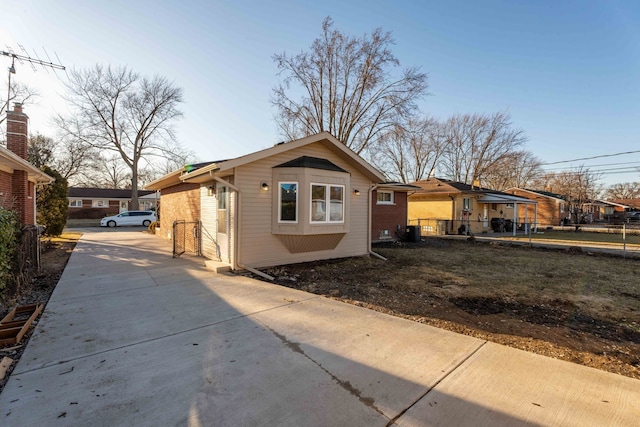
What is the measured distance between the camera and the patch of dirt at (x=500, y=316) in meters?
3.51

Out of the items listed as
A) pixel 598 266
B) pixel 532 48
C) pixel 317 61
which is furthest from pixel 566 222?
pixel 317 61

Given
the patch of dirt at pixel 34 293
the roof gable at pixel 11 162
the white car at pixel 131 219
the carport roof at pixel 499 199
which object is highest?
the roof gable at pixel 11 162

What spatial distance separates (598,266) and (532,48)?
10.9 m

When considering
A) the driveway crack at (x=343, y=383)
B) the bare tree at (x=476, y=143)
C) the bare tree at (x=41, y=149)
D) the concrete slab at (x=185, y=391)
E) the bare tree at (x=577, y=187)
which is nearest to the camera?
the concrete slab at (x=185, y=391)

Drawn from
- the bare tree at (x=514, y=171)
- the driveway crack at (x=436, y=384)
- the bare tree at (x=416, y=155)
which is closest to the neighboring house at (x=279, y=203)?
the driveway crack at (x=436, y=384)

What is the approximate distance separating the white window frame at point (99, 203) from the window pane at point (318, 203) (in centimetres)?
3592

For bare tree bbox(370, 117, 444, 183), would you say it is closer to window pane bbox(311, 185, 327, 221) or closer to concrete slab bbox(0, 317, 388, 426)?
window pane bbox(311, 185, 327, 221)

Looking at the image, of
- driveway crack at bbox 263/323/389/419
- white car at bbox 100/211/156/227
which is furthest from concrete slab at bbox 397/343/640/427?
white car at bbox 100/211/156/227

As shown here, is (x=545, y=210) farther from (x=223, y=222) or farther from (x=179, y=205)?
(x=179, y=205)

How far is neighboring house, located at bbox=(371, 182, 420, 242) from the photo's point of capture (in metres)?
14.8

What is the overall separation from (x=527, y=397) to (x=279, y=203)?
6493 millimetres

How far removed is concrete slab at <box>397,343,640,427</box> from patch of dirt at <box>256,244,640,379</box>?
0.51 m

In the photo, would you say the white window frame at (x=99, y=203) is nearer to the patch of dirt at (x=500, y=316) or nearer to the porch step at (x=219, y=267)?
the porch step at (x=219, y=267)

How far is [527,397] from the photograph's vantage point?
2521mm
